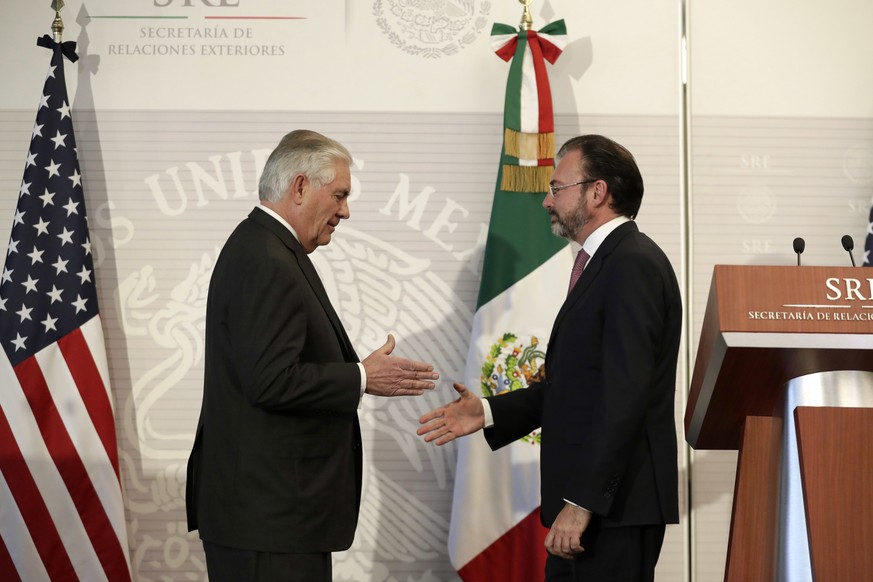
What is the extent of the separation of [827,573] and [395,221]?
2.43 m

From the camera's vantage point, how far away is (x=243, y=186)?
3986mm

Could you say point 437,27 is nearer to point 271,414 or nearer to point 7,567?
point 271,414

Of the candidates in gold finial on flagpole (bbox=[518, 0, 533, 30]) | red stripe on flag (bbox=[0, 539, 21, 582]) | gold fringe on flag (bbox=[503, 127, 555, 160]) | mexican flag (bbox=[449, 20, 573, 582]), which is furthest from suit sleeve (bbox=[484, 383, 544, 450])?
red stripe on flag (bbox=[0, 539, 21, 582])

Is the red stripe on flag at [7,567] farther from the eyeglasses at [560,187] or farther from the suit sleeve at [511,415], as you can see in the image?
the eyeglasses at [560,187]

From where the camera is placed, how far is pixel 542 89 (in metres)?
3.76

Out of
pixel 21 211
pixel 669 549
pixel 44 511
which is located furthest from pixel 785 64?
pixel 44 511

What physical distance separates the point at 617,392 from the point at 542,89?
6.19 feet

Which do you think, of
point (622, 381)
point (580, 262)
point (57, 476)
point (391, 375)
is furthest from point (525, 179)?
point (57, 476)

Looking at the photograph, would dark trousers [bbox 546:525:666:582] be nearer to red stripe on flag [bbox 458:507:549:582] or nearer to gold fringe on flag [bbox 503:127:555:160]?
red stripe on flag [bbox 458:507:549:582]

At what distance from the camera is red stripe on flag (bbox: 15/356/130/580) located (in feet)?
12.1

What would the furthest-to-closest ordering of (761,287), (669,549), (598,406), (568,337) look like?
(669,549) < (568,337) < (598,406) < (761,287)

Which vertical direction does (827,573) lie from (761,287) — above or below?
below

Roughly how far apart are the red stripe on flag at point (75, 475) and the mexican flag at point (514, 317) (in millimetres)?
1340

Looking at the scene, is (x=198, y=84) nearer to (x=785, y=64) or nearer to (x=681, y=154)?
(x=681, y=154)
